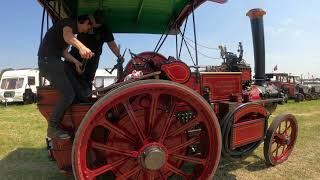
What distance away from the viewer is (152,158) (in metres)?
3.34

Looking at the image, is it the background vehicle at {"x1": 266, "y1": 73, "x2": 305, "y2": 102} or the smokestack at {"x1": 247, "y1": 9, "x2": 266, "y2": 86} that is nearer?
the smokestack at {"x1": 247, "y1": 9, "x2": 266, "y2": 86}

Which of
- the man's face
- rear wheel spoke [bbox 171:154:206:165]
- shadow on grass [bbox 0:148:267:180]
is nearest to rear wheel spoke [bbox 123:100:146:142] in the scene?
rear wheel spoke [bbox 171:154:206:165]

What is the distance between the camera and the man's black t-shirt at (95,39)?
4.16 meters

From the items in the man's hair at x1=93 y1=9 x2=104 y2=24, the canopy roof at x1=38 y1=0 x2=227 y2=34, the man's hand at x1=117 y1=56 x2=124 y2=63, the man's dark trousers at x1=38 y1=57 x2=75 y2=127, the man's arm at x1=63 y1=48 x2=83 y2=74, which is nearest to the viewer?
the man's dark trousers at x1=38 y1=57 x2=75 y2=127

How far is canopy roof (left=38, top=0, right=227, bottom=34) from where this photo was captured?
4.27 metres

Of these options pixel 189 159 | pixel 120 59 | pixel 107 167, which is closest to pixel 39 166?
pixel 120 59

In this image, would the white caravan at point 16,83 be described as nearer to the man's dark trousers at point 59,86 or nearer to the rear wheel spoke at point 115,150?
the man's dark trousers at point 59,86

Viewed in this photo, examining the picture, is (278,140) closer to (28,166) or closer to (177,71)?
(177,71)

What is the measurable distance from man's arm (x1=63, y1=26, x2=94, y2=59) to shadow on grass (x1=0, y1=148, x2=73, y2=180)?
195cm

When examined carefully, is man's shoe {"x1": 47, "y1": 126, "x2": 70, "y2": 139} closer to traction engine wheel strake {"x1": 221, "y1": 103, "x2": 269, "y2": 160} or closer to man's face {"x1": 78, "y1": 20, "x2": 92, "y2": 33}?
man's face {"x1": 78, "y1": 20, "x2": 92, "y2": 33}

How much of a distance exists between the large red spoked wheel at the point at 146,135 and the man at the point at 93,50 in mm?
436

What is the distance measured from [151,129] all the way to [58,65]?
3.52ft

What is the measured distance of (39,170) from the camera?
4.93 metres

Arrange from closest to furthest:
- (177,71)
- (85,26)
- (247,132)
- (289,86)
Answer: (85,26), (177,71), (247,132), (289,86)
